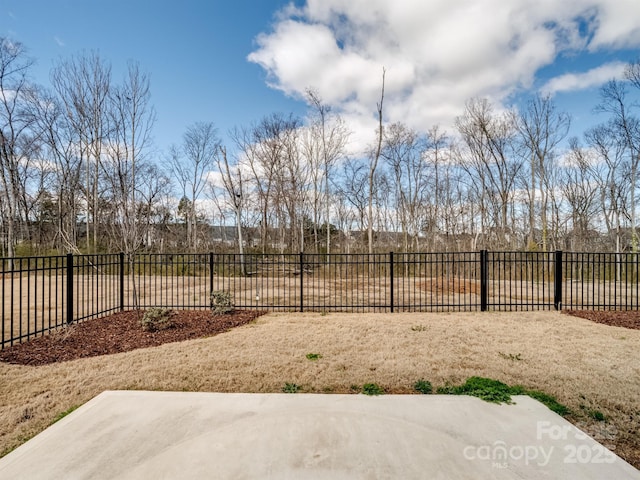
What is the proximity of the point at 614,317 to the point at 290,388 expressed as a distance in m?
Answer: 7.17

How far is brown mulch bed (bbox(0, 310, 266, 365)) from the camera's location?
423 centimetres

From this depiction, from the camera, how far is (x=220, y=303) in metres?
6.82

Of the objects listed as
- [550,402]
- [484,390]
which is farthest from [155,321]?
[550,402]

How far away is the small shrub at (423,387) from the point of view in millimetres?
3087

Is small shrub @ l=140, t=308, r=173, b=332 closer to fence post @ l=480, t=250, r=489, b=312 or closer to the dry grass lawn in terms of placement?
the dry grass lawn

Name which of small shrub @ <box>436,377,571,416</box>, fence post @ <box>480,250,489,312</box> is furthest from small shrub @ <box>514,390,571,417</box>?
fence post @ <box>480,250,489,312</box>

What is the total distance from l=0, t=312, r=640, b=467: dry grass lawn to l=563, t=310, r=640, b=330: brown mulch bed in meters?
0.54

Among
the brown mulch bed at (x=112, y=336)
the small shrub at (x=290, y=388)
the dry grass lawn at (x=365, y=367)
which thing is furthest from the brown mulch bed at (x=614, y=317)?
the brown mulch bed at (x=112, y=336)

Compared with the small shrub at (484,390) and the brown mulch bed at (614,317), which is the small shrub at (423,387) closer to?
the small shrub at (484,390)

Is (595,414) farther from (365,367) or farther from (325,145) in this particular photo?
(325,145)

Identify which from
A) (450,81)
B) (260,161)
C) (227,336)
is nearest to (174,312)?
(227,336)

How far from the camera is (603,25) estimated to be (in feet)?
27.7

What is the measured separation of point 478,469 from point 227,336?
414cm

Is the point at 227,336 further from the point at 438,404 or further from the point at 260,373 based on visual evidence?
the point at 438,404
